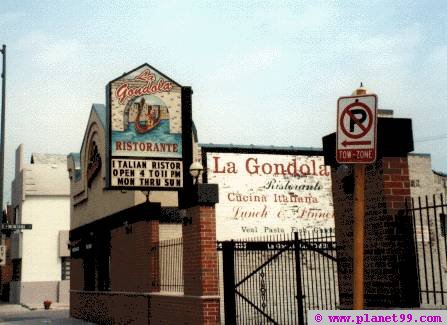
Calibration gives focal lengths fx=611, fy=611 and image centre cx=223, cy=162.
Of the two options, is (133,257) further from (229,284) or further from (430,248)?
(430,248)

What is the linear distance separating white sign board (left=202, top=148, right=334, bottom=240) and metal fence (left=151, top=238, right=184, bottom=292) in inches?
222

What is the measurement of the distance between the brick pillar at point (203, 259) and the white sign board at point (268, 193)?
7.96 m

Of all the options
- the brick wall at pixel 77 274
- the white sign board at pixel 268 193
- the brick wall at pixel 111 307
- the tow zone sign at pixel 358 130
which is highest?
the white sign board at pixel 268 193

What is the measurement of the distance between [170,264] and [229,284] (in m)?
3.20

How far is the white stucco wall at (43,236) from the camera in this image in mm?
43375

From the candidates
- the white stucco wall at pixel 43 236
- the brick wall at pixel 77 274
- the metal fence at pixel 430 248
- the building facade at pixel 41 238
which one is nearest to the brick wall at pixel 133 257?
the brick wall at pixel 77 274

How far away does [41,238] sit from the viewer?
145ft

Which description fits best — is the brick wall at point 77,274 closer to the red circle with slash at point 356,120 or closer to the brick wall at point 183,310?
the brick wall at point 183,310

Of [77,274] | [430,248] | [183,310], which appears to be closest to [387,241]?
[430,248]

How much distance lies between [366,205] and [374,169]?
52cm

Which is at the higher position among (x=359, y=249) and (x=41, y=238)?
(x=41, y=238)

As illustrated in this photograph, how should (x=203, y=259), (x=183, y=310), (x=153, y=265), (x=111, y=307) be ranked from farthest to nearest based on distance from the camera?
(x=111, y=307)
(x=153, y=265)
(x=183, y=310)
(x=203, y=259)

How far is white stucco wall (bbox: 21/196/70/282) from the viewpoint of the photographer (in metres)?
43.4

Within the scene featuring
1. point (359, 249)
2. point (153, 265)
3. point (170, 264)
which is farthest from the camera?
point (153, 265)
